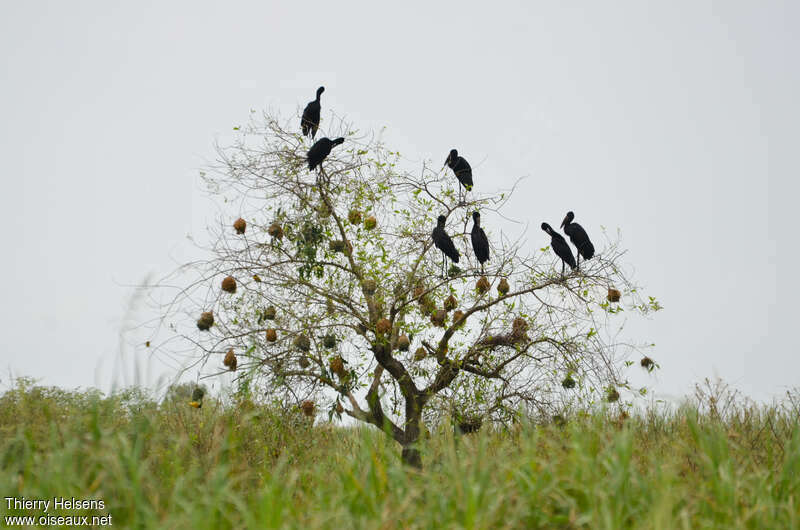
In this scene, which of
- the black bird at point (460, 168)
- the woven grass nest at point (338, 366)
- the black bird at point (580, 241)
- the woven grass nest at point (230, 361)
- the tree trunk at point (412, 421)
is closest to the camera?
the woven grass nest at point (230, 361)

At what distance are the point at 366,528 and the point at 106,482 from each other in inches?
63.4

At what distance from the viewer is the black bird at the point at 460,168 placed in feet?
24.7

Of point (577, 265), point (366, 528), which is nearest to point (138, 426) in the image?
point (366, 528)

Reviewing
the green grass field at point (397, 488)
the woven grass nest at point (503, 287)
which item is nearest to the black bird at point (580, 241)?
the woven grass nest at point (503, 287)

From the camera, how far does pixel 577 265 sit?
721 centimetres

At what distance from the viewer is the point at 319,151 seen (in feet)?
23.0

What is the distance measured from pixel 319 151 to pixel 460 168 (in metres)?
1.81

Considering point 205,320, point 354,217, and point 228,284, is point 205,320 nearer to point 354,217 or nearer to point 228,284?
point 228,284

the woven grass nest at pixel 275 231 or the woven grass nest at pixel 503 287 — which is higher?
the woven grass nest at pixel 275 231

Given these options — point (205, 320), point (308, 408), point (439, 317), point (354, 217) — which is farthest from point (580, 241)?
point (205, 320)

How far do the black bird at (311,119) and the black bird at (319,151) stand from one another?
0.40 metres

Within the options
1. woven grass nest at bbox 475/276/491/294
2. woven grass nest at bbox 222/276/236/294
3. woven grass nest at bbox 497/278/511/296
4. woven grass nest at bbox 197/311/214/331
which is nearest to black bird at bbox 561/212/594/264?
woven grass nest at bbox 497/278/511/296

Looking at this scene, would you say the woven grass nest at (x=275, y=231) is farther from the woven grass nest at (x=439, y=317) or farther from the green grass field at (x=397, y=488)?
the green grass field at (x=397, y=488)

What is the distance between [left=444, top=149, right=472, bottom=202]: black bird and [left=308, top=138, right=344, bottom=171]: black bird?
1522mm
